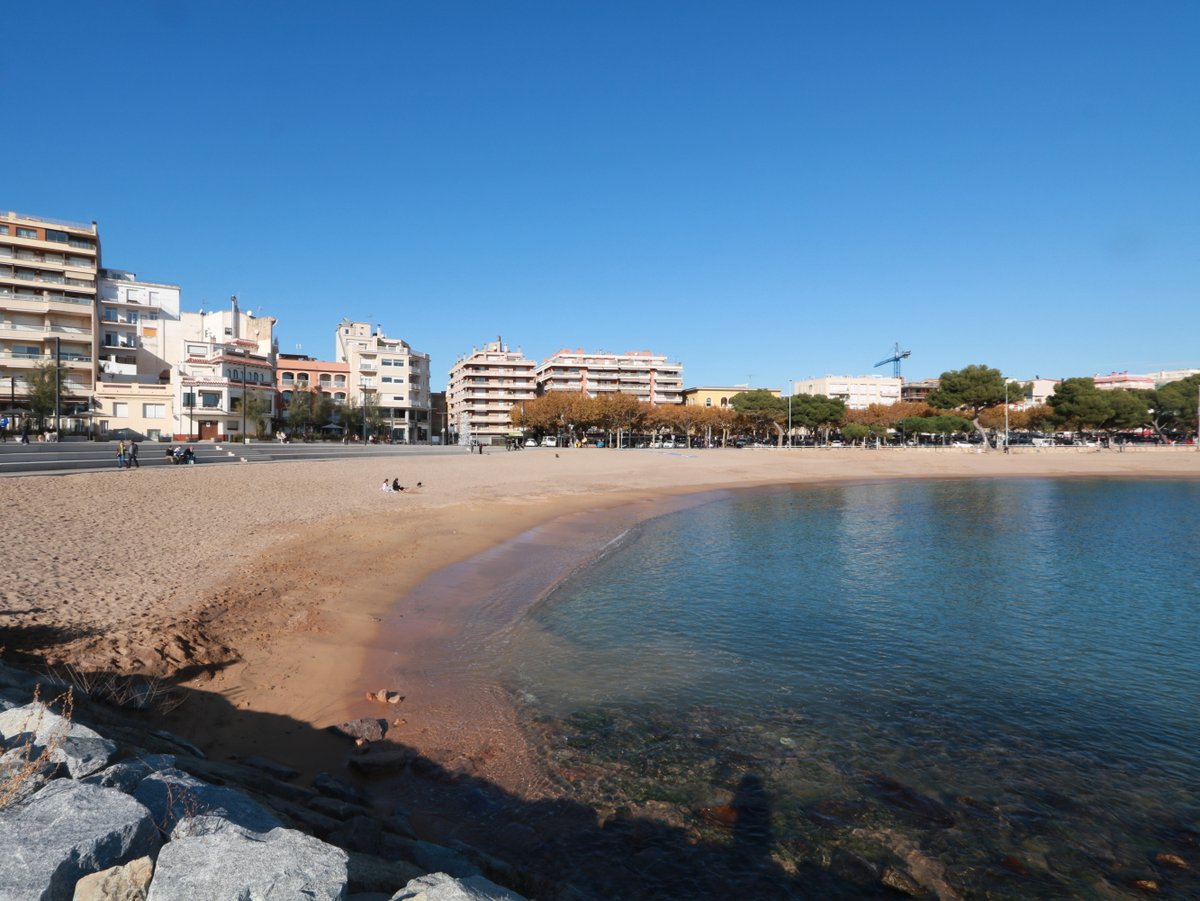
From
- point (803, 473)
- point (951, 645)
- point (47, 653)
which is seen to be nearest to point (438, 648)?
point (47, 653)

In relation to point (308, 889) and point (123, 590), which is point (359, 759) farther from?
point (123, 590)

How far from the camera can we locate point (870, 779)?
7383 mm

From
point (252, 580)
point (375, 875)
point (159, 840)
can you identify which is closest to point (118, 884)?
point (159, 840)

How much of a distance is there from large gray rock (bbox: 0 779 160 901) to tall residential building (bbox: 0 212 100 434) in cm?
7229

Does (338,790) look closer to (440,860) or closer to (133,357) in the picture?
(440,860)

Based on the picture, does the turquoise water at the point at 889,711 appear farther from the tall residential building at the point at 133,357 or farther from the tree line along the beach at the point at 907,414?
the tree line along the beach at the point at 907,414

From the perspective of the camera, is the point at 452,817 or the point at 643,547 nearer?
the point at 452,817

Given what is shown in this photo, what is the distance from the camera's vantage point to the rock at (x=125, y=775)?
3.92 metres

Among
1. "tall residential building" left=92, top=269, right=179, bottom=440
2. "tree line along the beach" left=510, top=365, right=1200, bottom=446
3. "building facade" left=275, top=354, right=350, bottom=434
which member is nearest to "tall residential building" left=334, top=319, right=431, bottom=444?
"building facade" left=275, top=354, right=350, bottom=434

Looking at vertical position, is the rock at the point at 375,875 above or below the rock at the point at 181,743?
above

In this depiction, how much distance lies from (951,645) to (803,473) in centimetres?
4799

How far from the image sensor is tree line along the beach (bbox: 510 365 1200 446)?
9100 centimetres

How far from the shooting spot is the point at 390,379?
96.7 meters

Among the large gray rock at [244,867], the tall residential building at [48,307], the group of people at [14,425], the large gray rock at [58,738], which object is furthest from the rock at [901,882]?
the tall residential building at [48,307]
